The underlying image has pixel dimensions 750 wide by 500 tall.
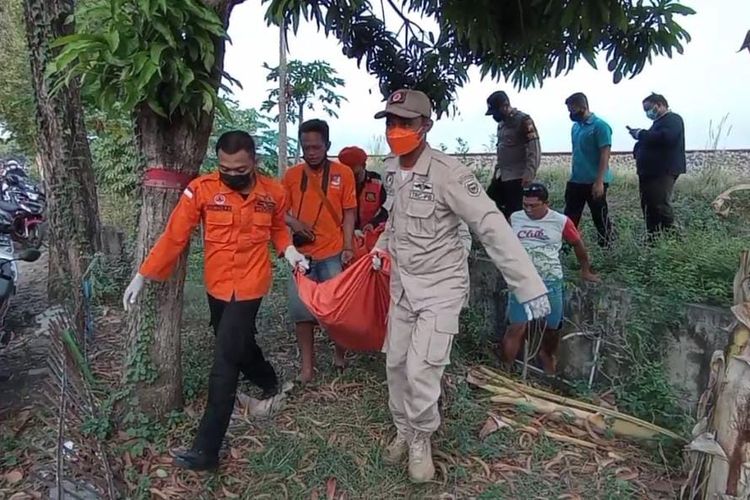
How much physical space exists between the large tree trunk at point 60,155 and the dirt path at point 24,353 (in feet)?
1.35

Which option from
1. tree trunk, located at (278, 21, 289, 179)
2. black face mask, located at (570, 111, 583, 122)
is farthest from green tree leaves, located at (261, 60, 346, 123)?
black face mask, located at (570, 111, 583, 122)

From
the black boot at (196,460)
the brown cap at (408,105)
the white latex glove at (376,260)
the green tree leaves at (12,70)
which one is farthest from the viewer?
the green tree leaves at (12,70)

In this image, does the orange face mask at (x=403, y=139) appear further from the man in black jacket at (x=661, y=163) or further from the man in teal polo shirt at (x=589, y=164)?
the man in black jacket at (x=661, y=163)

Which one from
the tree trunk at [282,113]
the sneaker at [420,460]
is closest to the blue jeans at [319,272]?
the sneaker at [420,460]

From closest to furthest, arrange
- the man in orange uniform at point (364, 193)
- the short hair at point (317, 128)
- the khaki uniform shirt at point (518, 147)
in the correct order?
the short hair at point (317, 128) → the man in orange uniform at point (364, 193) → the khaki uniform shirt at point (518, 147)

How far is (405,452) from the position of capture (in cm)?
312

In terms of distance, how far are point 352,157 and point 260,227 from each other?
5.70ft

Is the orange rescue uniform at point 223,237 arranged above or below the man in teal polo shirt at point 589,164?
below

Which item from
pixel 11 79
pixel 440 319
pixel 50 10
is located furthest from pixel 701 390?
pixel 11 79

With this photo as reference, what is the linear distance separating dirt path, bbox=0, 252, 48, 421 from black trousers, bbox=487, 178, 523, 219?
3.76m

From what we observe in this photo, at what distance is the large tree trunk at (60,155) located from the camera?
15.2ft

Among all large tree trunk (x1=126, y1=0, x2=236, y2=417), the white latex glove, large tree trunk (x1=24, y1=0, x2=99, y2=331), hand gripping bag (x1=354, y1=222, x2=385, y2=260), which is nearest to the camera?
large tree trunk (x1=126, y1=0, x2=236, y2=417)

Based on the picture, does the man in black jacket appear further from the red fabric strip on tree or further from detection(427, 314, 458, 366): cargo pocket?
the red fabric strip on tree

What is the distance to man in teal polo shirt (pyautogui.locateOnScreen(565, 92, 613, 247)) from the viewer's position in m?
5.12
